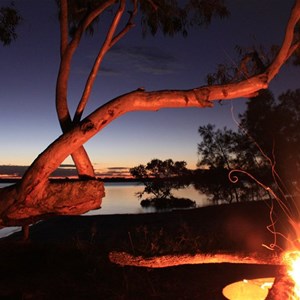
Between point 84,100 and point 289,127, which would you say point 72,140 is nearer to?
point 84,100

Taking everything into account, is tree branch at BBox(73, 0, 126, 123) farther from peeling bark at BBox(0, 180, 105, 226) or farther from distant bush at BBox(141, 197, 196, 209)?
distant bush at BBox(141, 197, 196, 209)

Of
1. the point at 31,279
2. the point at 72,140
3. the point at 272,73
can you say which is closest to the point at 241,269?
the point at 31,279

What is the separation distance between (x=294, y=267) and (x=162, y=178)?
79.9 ft

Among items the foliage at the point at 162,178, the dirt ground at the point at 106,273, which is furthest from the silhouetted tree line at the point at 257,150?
the dirt ground at the point at 106,273

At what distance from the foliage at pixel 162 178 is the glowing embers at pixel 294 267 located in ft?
73.5

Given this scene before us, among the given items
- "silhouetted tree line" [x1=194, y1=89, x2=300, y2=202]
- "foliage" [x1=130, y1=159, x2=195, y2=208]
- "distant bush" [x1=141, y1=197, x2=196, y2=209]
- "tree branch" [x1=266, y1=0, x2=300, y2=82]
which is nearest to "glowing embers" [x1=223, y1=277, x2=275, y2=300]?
"tree branch" [x1=266, y1=0, x2=300, y2=82]

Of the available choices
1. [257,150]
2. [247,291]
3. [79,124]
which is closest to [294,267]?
[247,291]

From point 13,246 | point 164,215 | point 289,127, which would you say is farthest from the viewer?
point 289,127

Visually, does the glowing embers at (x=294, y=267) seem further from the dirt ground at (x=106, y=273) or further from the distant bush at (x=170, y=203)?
the distant bush at (x=170, y=203)

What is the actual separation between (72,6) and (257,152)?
1544cm

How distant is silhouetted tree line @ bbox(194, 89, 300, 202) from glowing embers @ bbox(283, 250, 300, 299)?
14.2m

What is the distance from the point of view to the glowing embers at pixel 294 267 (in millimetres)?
3039

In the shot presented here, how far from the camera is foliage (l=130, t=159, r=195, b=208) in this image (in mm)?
26125

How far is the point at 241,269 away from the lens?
8305 millimetres
